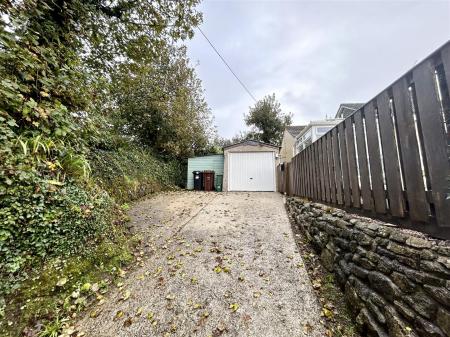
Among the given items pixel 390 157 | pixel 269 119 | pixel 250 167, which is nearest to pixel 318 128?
pixel 250 167

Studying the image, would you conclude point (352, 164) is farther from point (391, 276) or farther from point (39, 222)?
point (39, 222)

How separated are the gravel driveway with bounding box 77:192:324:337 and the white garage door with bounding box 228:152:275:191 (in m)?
6.09

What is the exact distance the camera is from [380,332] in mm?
1573

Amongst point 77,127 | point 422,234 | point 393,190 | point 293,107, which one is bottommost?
point 422,234

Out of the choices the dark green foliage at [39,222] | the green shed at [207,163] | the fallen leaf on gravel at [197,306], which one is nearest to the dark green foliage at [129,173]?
the green shed at [207,163]

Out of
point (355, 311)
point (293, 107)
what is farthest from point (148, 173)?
point (293, 107)

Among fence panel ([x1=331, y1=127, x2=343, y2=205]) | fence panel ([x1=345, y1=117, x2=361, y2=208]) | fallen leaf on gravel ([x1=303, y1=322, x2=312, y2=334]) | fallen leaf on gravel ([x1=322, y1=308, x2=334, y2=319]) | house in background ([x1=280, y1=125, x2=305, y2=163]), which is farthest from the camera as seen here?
house in background ([x1=280, y1=125, x2=305, y2=163])

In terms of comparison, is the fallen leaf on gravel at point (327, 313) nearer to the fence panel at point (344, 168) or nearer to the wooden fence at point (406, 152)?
the wooden fence at point (406, 152)

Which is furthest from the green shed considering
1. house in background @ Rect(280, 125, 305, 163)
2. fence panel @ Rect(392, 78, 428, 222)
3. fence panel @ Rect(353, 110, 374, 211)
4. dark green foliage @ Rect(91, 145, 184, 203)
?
fence panel @ Rect(392, 78, 428, 222)

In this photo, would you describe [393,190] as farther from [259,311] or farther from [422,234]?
[259,311]

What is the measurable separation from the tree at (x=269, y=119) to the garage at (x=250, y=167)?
9807mm

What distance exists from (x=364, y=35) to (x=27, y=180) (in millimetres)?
9319

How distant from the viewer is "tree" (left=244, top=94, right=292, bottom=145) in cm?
1950

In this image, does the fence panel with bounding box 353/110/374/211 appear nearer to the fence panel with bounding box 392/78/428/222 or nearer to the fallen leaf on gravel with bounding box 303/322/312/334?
the fence panel with bounding box 392/78/428/222
